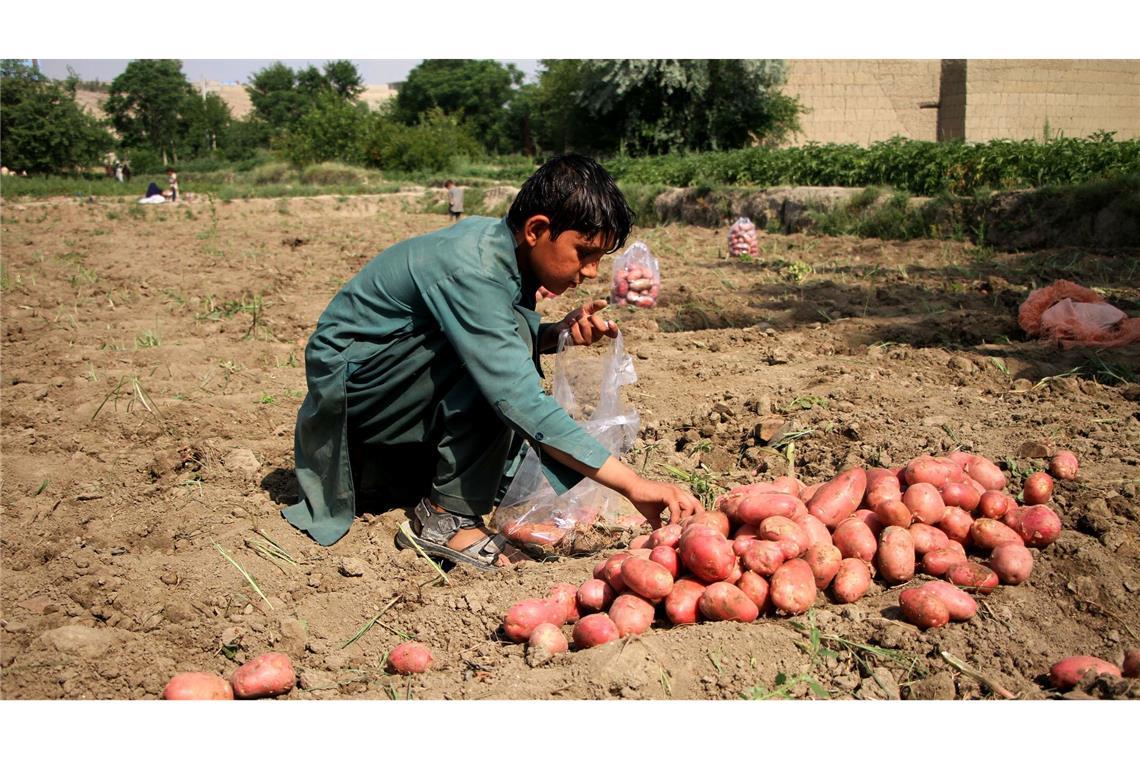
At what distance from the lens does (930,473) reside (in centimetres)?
246

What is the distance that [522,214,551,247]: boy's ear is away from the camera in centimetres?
245

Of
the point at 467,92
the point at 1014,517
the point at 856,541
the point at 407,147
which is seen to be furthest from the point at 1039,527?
the point at 467,92

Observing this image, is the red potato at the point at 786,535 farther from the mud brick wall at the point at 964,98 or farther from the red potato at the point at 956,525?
the mud brick wall at the point at 964,98

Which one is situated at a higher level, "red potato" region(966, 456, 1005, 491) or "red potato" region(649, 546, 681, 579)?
"red potato" region(966, 456, 1005, 491)

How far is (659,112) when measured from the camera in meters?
23.9

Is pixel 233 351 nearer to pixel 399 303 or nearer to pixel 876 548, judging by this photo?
pixel 399 303

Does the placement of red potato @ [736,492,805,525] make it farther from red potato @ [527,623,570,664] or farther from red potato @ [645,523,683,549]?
red potato @ [527,623,570,664]

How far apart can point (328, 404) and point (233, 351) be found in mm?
2977

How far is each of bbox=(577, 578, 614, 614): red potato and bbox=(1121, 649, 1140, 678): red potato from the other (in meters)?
1.18

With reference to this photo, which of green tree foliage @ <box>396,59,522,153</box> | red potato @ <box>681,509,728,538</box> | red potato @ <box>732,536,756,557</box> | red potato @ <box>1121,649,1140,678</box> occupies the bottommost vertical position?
red potato @ <box>1121,649,1140,678</box>

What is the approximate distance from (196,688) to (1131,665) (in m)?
2.04

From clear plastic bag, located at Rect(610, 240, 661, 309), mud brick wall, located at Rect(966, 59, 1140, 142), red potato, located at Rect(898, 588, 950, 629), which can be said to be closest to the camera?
red potato, located at Rect(898, 588, 950, 629)

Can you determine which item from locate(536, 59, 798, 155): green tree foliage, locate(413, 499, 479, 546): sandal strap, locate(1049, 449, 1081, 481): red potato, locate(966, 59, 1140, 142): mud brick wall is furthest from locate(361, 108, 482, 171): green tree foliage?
locate(1049, 449, 1081, 481): red potato

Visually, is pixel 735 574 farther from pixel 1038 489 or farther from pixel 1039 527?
pixel 1038 489
